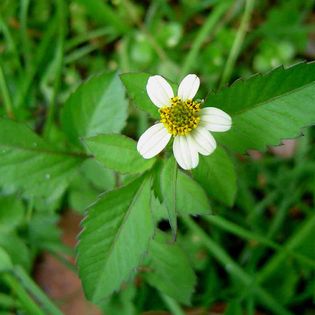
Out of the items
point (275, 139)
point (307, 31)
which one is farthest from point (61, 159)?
point (307, 31)

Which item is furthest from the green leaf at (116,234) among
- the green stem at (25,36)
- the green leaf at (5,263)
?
the green stem at (25,36)

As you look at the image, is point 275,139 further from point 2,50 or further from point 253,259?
point 2,50

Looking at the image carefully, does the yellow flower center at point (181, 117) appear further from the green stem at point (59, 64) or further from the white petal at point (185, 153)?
the green stem at point (59, 64)

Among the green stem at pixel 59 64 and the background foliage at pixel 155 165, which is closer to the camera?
the background foliage at pixel 155 165

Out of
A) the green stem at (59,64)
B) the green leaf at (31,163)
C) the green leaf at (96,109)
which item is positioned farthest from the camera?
the green stem at (59,64)

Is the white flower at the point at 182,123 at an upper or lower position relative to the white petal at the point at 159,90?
lower

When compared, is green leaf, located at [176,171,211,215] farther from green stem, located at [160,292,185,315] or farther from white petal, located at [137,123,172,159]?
green stem, located at [160,292,185,315]

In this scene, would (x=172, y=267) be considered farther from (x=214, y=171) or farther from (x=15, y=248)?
(x=15, y=248)
